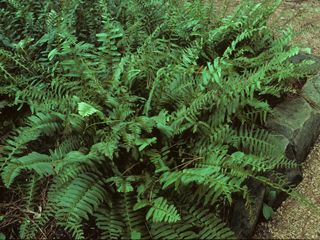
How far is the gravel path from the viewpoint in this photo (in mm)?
2971

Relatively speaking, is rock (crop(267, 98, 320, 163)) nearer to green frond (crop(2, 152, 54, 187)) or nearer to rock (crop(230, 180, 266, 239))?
rock (crop(230, 180, 266, 239))

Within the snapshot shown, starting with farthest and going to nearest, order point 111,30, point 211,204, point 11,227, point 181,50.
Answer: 1. point 181,50
2. point 111,30
3. point 11,227
4. point 211,204

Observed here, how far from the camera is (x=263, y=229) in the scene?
301 cm

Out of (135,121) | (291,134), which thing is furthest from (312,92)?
(135,121)

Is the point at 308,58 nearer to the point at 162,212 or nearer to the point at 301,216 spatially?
the point at 301,216

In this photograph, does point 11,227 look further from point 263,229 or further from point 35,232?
point 263,229

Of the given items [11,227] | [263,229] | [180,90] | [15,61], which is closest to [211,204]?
[263,229]

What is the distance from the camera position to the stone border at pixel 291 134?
2.87 meters

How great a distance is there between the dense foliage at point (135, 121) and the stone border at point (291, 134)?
0.10 meters

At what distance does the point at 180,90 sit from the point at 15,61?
4.63 feet

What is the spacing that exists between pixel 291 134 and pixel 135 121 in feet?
4.13

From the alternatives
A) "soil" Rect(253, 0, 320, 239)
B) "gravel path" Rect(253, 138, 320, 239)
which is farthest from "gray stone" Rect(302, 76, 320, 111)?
"gravel path" Rect(253, 138, 320, 239)

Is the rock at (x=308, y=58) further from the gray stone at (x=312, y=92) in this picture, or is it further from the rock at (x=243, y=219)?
the rock at (x=243, y=219)

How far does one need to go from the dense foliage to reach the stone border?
105 mm
